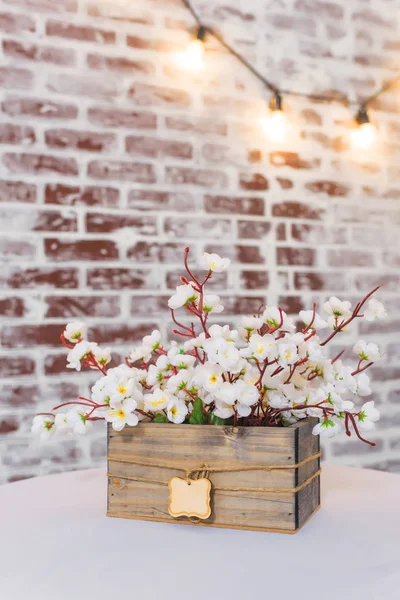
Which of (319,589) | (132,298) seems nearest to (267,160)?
(132,298)

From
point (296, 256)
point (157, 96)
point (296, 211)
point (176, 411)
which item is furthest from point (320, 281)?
point (176, 411)

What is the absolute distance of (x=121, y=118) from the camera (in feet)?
5.80

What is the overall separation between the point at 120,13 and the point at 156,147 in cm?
37

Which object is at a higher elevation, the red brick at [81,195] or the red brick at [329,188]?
the red brick at [329,188]

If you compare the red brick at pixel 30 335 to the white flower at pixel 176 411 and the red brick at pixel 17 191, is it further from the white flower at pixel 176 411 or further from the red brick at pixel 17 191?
the white flower at pixel 176 411

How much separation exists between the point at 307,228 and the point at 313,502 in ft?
3.90

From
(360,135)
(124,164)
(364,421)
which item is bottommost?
(364,421)

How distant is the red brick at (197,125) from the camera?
1822 millimetres

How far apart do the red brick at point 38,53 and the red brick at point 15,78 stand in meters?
0.04

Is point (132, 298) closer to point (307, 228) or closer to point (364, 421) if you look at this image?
point (307, 228)

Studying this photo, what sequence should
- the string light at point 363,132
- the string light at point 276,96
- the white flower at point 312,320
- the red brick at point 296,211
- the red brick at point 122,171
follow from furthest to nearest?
the string light at point 363,132 < the red brick at point 296,211 < the string light at point 276,96 < the red brick at point 122,171 < the white flower at point 312,320

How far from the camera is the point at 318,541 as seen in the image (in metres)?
0.80

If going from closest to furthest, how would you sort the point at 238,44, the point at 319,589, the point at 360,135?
the point at 319,589 < the point at 238,44 < the point at 360,135

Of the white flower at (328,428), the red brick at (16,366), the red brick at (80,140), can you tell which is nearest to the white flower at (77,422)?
the white flower at (328,428)
